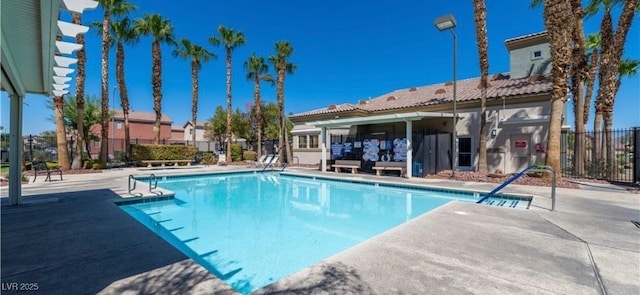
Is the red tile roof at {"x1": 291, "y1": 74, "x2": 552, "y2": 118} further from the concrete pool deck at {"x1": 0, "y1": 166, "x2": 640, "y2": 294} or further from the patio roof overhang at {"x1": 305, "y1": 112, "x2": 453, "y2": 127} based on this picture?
the concrete pool deck at {"x1": 0, "y1": 166, "x2": 640, "y2": 294}

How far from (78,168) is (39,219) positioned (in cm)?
1392

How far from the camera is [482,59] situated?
13.3m

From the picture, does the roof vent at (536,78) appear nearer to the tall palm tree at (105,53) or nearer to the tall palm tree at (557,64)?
the tall palm tree at (557,64)

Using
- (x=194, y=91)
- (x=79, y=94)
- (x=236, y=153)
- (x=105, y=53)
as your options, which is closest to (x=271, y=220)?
(x=79, y=94)

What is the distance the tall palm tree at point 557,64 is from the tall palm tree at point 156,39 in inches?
904

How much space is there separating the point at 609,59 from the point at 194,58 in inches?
1031

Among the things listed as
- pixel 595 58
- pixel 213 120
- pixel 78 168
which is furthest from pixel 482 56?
pixel 213 120

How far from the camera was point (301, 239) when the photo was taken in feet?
20.2

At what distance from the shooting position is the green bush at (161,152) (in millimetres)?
20205

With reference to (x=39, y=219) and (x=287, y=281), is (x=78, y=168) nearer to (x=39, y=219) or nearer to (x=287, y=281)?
(x=39, y=219)

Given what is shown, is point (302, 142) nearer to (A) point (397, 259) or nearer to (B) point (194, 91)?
(B) point (194, 91)

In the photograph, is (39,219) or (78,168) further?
(78,168)

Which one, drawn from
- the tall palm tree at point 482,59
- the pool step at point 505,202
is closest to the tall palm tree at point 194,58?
the tall palm tree at point 482,59

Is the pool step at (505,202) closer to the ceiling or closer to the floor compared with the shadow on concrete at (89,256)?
closer to the floor
